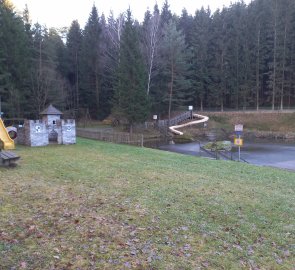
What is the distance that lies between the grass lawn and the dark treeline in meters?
26.4

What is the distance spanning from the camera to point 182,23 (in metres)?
56.6

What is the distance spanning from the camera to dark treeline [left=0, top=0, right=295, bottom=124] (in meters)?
35.8

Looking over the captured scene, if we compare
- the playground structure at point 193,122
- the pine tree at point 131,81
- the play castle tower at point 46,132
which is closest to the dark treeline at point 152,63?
the pine tree at point 131,81

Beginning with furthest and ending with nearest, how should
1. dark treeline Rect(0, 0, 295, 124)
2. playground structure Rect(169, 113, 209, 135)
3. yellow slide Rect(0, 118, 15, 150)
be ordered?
playground structure Rect(169, 113, 209, 135)
dark treeline Rect(0, 0, 295, 124)
yellow slide Rect(0, 118, 15, 150)

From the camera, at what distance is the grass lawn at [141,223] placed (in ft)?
14.3

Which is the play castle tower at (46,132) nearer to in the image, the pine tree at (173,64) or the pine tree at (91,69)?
the pine tree at (173,64)

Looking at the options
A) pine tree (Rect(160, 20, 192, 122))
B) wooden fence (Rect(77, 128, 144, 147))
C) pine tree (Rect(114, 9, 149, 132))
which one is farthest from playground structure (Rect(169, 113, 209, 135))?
wooden fence (Rect(77, 128, 144, 147))

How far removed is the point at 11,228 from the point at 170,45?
39.5m

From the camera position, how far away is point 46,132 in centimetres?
1897

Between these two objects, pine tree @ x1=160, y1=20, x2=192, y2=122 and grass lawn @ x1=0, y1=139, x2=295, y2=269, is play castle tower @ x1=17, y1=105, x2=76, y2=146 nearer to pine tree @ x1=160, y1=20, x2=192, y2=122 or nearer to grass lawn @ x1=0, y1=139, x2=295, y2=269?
grass lawn @ x1=0, y1=139, x2=295, y2=269

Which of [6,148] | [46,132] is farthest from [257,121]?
[6,148]

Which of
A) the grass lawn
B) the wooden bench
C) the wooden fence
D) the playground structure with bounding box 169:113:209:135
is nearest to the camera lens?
the grass lawn

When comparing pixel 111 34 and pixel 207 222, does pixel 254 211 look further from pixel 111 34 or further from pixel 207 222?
pixel 111 34

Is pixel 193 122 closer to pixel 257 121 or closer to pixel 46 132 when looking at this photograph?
pixel 257 121
